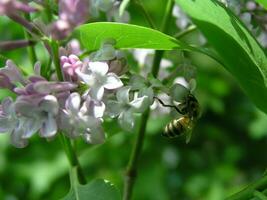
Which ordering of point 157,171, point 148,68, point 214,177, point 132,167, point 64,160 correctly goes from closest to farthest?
1. point 132,167
2. point 148,68
3. point 64,160
4. point 157,171
5. point 214,177

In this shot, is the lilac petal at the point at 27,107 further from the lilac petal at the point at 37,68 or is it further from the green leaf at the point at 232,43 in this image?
the green leaf at the point at 232,43

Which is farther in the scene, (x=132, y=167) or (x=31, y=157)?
(x=31, y=157)

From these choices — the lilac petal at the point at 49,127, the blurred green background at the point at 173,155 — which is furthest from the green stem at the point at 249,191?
the blurred green background at the point at 173,155

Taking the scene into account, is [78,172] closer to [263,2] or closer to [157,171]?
[263,2]

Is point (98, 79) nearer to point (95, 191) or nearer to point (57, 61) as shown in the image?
point (57, 61)

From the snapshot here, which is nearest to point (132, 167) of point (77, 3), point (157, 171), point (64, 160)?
point (77, 3)

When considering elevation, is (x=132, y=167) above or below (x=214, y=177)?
above

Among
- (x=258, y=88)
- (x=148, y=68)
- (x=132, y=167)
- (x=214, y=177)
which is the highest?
Result: (x=258, y=88)
